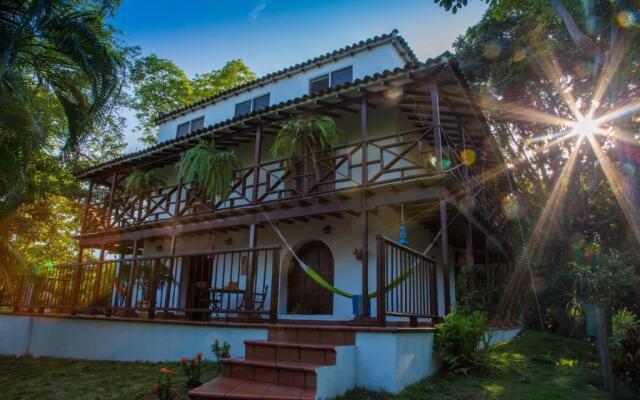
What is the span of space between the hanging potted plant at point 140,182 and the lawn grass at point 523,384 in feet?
31.8

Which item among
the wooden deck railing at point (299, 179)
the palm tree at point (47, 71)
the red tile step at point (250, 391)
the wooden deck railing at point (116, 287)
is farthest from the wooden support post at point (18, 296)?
the red tile step at point (250, 391)

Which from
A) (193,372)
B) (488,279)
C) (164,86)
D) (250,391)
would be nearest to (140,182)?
(193,372)

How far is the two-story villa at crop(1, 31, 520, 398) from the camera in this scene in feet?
17.0

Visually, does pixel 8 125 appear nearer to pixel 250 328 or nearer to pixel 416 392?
pixel 250 328

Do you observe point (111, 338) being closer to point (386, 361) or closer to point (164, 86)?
point (386, 361)

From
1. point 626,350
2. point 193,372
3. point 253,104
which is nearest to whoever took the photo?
point 193,372

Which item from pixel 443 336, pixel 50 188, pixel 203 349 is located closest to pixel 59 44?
pixel 203 349

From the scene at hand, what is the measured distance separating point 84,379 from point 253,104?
33.0 feet

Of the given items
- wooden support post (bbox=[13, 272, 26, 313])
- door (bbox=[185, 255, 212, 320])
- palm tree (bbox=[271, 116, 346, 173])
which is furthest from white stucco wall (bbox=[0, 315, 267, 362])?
palm tree (bbox=[271, 116, 346, 173])

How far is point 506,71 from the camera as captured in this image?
1558cm

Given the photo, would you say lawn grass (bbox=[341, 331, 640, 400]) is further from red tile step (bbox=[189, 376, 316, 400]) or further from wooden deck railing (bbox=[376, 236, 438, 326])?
wooden deck railing (bbox=[376, 236, 438, 326])

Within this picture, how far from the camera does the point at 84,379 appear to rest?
20.3 ft

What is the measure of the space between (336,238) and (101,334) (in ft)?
16.7

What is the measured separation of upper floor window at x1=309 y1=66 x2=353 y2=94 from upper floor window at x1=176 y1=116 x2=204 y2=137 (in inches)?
193
